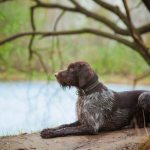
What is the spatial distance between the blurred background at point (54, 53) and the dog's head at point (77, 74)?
2.78m

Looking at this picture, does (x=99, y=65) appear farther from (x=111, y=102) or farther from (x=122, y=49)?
(x=111, y=102)

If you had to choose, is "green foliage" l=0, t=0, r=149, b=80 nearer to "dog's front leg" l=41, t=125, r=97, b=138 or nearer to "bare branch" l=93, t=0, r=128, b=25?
"bare branch" l=93, t=0, r=128, b=25

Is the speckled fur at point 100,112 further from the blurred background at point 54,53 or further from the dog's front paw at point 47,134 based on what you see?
the blurred background at point 54,53

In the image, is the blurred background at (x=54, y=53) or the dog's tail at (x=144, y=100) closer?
the dog's tail at (x=144, y=100)

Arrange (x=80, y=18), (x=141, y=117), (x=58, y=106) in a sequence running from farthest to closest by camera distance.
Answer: (x=80, y=18)
(x=58, y=106)
(x=141, y=117)

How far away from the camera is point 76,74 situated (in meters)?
8.33

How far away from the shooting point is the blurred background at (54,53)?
13859 mm

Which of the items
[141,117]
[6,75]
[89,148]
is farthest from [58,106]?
[89,148]

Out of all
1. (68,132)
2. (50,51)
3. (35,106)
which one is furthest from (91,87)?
(35,106)

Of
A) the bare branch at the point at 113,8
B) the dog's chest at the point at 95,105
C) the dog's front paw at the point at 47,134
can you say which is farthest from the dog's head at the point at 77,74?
the bare branch at the point at 113,8

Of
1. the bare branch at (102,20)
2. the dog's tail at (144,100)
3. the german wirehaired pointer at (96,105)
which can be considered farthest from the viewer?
the bare branch at (102,20)

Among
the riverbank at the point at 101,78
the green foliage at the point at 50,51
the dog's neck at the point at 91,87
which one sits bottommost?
the dog's neck at the point at 91,87

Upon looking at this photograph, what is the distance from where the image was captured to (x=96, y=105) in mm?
8320

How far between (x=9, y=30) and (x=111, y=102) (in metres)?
8.92
